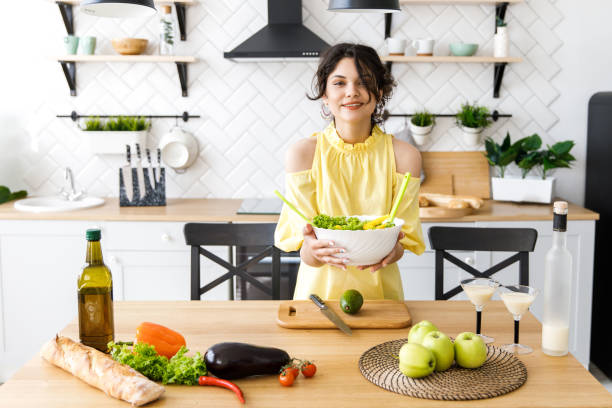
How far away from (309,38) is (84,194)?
1540 mm

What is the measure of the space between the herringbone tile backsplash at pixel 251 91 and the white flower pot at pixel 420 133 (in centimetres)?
10

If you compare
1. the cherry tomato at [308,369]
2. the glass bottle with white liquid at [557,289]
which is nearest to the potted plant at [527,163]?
the glass bottle with white liquid at [557,289]

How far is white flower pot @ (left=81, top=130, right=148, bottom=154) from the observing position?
366cm

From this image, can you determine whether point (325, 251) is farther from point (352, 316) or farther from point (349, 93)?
point (349, 93)

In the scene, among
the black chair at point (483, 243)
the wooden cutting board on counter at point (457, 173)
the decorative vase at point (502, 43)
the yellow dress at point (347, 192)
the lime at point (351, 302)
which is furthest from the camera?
the wooden cutting board on counter at point (457, 173)

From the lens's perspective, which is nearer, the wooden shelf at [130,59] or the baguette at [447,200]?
the baguette at [447,200]

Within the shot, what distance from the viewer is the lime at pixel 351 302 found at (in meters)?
1.82

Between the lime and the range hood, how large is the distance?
173 centimetres

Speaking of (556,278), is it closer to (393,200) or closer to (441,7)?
(393,200)

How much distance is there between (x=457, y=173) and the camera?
12.4 feet

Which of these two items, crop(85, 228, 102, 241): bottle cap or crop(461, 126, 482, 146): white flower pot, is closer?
crop(85, 228, 102, 241): bottle cap

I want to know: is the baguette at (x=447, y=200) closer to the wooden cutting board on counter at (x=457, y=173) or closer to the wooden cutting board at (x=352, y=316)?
the wooden cutting board on counter at (x=457, y=173)

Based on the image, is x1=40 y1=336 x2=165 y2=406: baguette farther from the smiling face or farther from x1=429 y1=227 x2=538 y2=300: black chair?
x1=429 y1=227 x2=538 y2=300: black chair

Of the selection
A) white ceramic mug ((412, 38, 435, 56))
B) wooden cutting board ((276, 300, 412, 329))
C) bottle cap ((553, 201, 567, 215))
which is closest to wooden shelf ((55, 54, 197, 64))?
white ceramic mug ((412, 38, 435, 56))
